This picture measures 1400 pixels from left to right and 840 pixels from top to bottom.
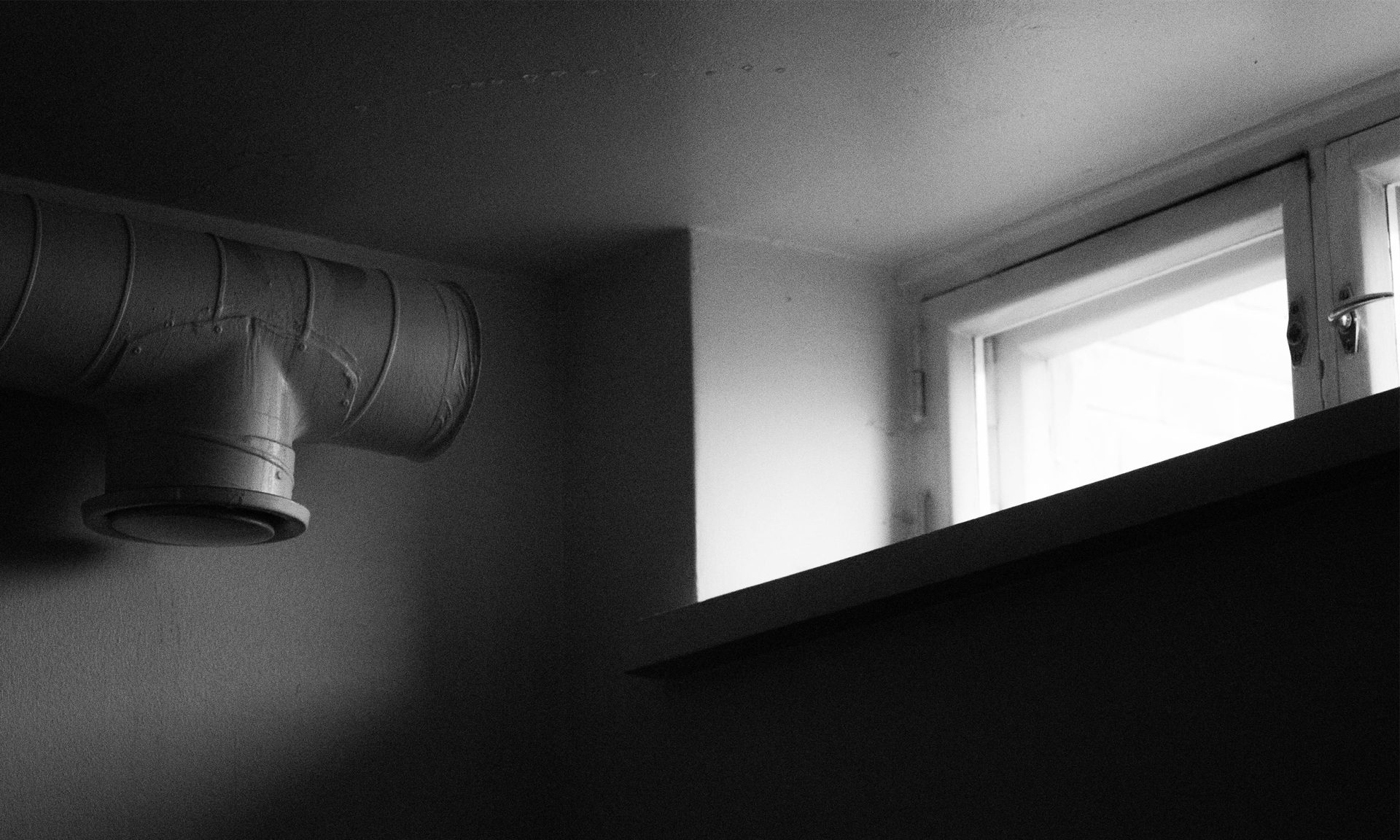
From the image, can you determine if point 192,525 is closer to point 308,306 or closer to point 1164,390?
point 308,306

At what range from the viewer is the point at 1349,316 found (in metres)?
1.62

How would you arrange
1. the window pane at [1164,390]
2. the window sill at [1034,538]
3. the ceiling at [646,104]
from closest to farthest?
the window sill at [1034,538], the ceiling at [646,104], the window pane at [1164,390]

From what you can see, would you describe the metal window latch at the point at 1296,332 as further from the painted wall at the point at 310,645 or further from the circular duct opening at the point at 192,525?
the circular duct opening at the point at 192,525

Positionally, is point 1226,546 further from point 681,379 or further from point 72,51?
point 72,51

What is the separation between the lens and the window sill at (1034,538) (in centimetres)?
121

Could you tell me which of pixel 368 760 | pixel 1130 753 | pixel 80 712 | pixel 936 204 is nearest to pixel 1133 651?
pixel 1130 753

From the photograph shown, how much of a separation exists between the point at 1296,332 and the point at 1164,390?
21 cm

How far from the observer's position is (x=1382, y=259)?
5.34 feet

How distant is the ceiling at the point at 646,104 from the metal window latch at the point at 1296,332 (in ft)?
0.75

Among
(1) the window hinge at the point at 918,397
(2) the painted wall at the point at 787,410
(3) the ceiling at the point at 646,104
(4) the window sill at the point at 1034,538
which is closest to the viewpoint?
(4) the window sill at the point at 1034,538

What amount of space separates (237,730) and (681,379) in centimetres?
70

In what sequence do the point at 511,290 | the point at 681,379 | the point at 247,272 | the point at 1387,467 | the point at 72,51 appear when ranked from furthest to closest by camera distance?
1. the point at 511,290
2. the point at 681,379
3. the point at 247,272
4. the point at 72,51
5. the point at 1387,467

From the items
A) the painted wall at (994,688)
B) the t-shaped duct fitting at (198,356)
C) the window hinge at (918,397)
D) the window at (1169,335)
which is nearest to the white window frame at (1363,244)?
the window at (1169,335)

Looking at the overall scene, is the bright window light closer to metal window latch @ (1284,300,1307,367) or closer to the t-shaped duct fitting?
metal window latch @ (1284,300,1307,367)
